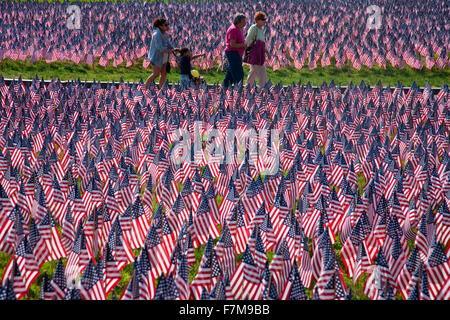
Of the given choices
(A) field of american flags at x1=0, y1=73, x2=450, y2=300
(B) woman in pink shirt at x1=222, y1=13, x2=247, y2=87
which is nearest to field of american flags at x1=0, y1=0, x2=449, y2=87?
(B) woman in pink shirt at x1=222, y1=13, x2=247, y2=87

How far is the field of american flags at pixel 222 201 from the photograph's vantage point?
6160 millimetres

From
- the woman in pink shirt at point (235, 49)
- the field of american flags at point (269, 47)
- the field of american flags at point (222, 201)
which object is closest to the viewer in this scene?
the field of american flags at point (222, 201)

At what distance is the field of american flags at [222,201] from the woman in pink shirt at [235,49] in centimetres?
155

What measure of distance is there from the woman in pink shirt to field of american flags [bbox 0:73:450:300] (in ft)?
5.09

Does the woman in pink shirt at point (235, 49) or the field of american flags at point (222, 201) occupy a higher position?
the woman in pink shirt at point (235, 49)

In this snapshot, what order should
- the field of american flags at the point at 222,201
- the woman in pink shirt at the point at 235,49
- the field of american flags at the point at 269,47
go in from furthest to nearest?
the field of american flags at the point at 269,47, the woman in pink shirt at the point at 235,49, the field of american flags at the point at 222,201

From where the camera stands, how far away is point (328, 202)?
7977 mm

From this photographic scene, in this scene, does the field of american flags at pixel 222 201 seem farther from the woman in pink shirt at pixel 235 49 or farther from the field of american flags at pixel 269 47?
the field of american flags at pixel 269 47

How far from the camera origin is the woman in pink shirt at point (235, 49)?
14602mm

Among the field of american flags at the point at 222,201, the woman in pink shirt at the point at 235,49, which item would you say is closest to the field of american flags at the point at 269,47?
the woman in pink shirt at the point at 235,49

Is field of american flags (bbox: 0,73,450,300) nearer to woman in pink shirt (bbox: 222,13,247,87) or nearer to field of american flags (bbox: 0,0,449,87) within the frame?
woman in pink shirt (bbox: 222,13,247,87)

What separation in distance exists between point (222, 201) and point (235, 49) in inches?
296

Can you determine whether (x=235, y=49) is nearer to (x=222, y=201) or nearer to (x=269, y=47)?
(x=222, y=201)

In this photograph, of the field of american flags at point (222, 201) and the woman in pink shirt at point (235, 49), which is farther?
the woman in pink shirt at point (235, 49)
